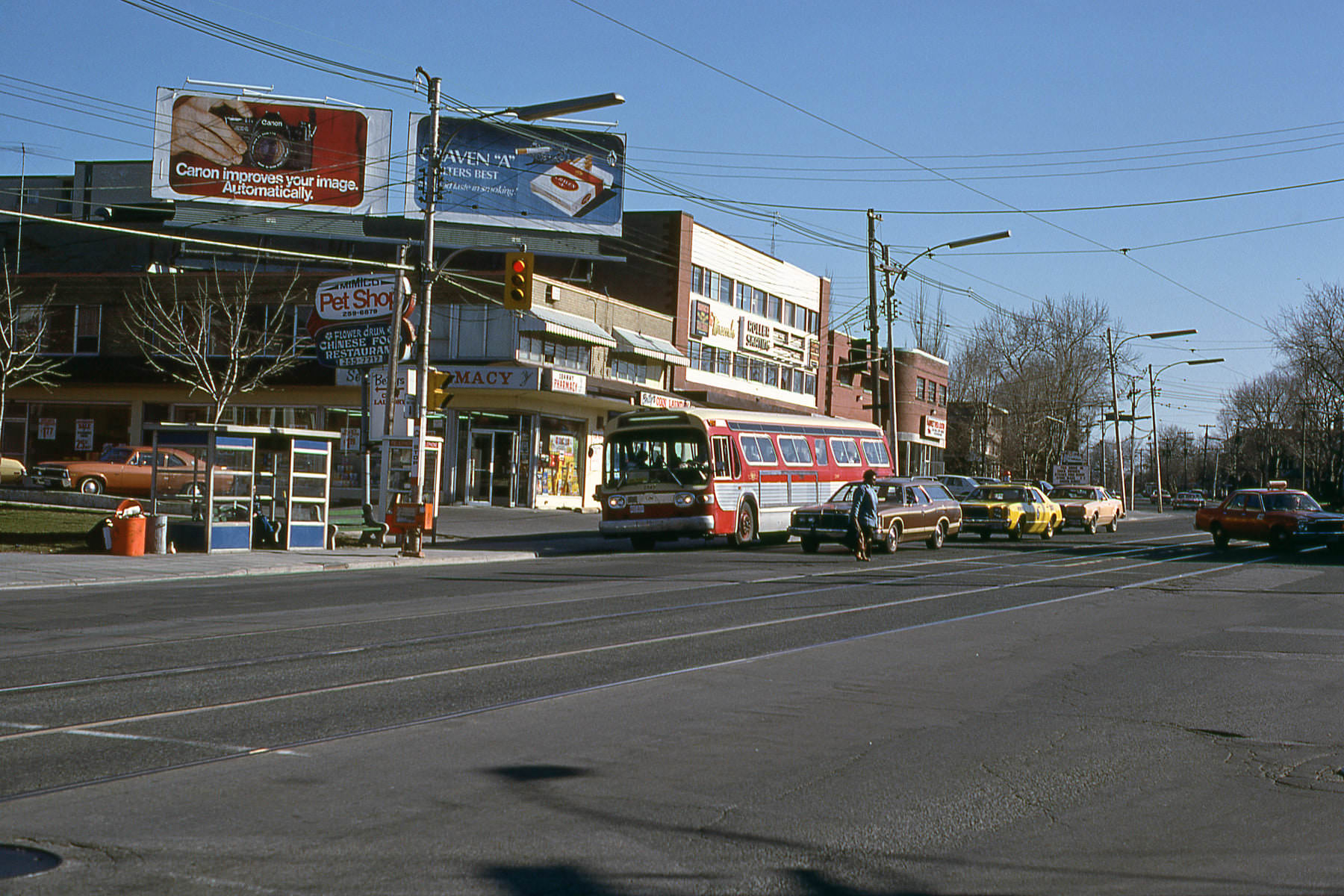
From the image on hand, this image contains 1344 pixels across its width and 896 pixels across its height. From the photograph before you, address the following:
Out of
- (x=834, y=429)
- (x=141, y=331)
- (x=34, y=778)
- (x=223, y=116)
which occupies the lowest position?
(x=34, y=778)

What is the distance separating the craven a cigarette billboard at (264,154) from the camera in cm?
4878

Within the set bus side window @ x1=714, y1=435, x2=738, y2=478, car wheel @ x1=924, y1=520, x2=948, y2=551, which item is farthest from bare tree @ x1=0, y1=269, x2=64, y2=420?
car wheel @ x1=924, y1=520, x2=948, y2=551

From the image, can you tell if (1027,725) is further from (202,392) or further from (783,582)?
(202,392)

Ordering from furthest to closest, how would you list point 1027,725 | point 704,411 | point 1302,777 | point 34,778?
point 704,411 → point 1027,725 → point 1302,777 → point 34,778

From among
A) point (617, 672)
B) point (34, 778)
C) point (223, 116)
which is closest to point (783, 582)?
point (617, 672)

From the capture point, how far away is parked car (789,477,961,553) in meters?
25.6

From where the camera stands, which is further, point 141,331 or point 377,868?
point 141,331

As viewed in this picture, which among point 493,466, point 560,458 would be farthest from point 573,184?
point 493,466

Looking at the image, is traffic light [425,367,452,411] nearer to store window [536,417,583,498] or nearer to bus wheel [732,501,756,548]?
bus wheel [732,501,756,548]

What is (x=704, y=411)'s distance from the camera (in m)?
27.7

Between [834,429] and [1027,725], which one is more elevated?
[834,429]

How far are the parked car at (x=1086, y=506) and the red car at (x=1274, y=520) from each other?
281 inches

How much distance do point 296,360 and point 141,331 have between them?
6.71m

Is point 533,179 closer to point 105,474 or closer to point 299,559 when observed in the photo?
point 105,474
